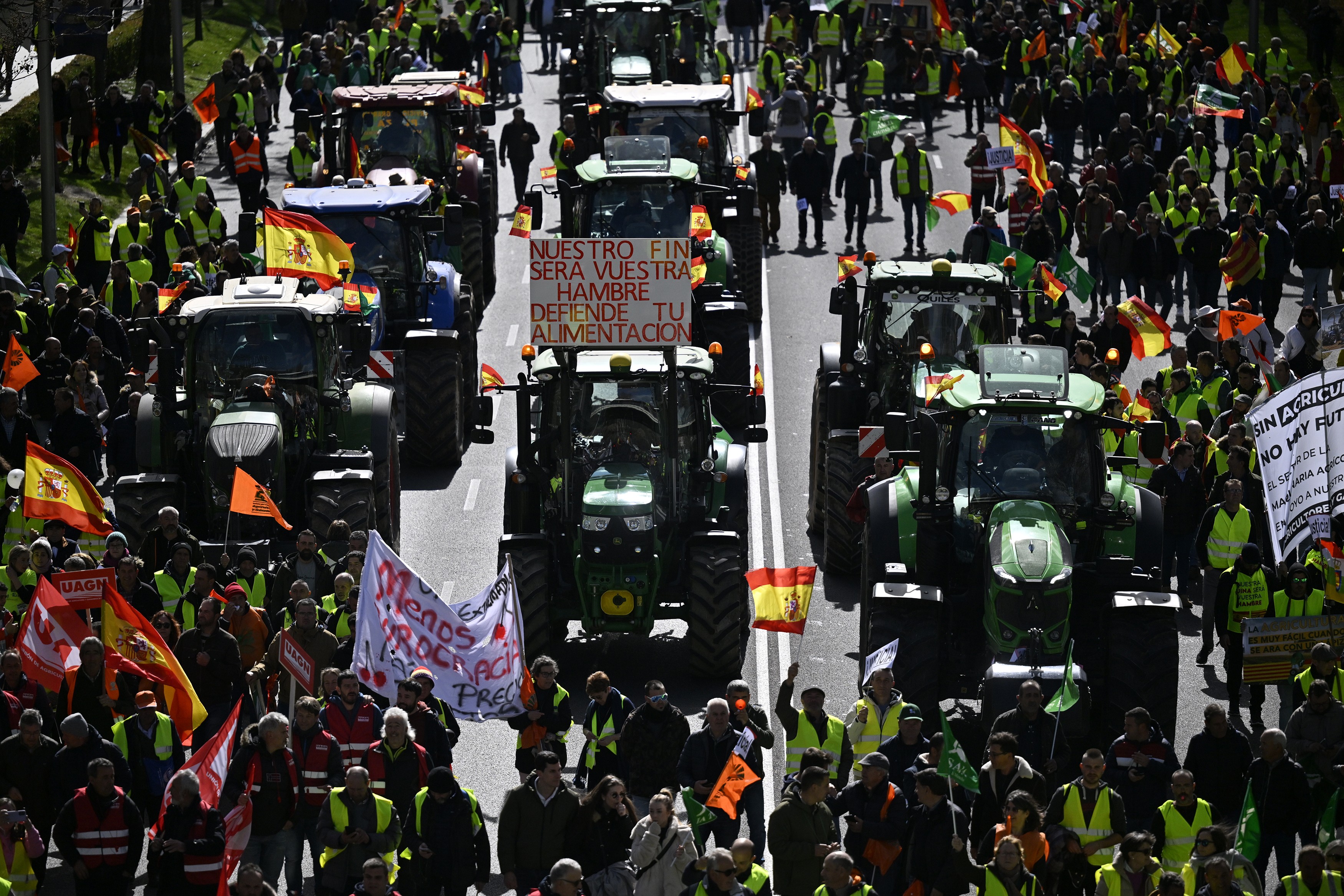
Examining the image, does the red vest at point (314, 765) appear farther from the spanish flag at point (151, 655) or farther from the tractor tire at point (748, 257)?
the tractor tire at point (748, 257)

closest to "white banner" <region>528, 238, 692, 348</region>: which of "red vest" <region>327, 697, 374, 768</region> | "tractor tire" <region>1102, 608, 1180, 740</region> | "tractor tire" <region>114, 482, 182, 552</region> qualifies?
"tractor tire" <region>114, 482, 182, 552</region>

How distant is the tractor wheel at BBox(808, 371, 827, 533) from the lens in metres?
21.8

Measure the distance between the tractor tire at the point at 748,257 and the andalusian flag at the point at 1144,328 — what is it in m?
5.77

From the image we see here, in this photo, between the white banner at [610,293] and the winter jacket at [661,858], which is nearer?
the winter jacket at [661,858]

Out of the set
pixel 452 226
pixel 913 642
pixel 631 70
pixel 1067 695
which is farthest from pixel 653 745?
pixel 631 70

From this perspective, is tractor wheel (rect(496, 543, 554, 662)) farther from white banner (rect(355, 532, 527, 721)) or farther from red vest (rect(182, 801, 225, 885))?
red vest (rect(182, 801, 225, 885))

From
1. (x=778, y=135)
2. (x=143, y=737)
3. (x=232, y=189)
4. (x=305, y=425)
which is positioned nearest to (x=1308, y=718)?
(x=143, y=737)

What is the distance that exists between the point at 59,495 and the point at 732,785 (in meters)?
7.36

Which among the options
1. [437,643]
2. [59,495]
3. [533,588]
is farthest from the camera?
[59,495]

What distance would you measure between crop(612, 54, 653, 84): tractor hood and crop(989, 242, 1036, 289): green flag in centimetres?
1014

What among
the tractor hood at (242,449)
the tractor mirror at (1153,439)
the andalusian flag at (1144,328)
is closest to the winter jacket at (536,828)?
the tractor mirror at (1153,439)

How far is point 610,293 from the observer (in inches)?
769

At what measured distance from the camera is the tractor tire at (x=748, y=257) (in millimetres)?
28906

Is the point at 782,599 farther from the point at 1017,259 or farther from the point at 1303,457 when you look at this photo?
the point at 1017,259
